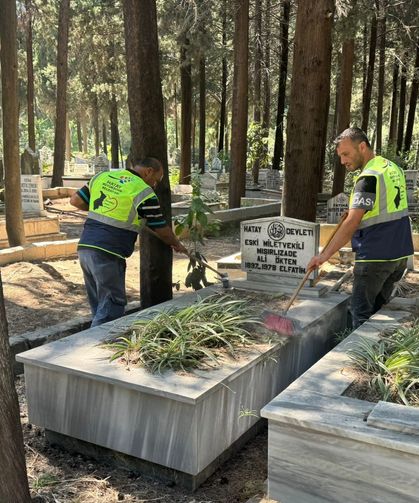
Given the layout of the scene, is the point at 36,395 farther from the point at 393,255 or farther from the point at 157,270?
the point at 393,255

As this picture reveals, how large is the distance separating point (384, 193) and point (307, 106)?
2322 millimetres

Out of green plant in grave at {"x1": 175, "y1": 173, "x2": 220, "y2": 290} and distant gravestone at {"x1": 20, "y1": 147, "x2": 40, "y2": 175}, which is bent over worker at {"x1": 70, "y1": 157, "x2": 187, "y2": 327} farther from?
distant gravestone at {"x1": 20, "y1": 147, "x2": 40, "y2": 175}

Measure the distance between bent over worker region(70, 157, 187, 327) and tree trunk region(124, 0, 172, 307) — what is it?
2.87 feet

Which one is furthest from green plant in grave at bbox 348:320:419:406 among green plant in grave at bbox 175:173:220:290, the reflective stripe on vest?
green plant in grave at bbox 175:173:220:290

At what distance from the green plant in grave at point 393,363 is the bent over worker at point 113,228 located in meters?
2.06

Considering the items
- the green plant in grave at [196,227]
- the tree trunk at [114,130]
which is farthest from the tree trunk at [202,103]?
the green plant in grave at [196,227]

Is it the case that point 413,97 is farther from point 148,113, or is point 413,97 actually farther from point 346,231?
point 346,231

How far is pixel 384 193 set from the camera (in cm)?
439

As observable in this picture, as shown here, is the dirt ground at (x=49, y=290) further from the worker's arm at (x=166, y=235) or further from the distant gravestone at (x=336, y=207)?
the distant gravestone at (x=336, y=207)

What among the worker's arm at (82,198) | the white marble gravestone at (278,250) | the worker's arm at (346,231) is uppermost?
the worker's arm at (82,198)

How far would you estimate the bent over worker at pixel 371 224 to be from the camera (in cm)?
432

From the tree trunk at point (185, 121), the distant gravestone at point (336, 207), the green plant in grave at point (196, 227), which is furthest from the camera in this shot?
the tree trunk at point (185, 121)

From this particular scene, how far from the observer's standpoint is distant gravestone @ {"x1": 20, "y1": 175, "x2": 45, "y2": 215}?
41.0 ft

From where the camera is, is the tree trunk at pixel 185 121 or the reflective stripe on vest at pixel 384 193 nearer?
the reflective stripe on vest at pixel 384 193
